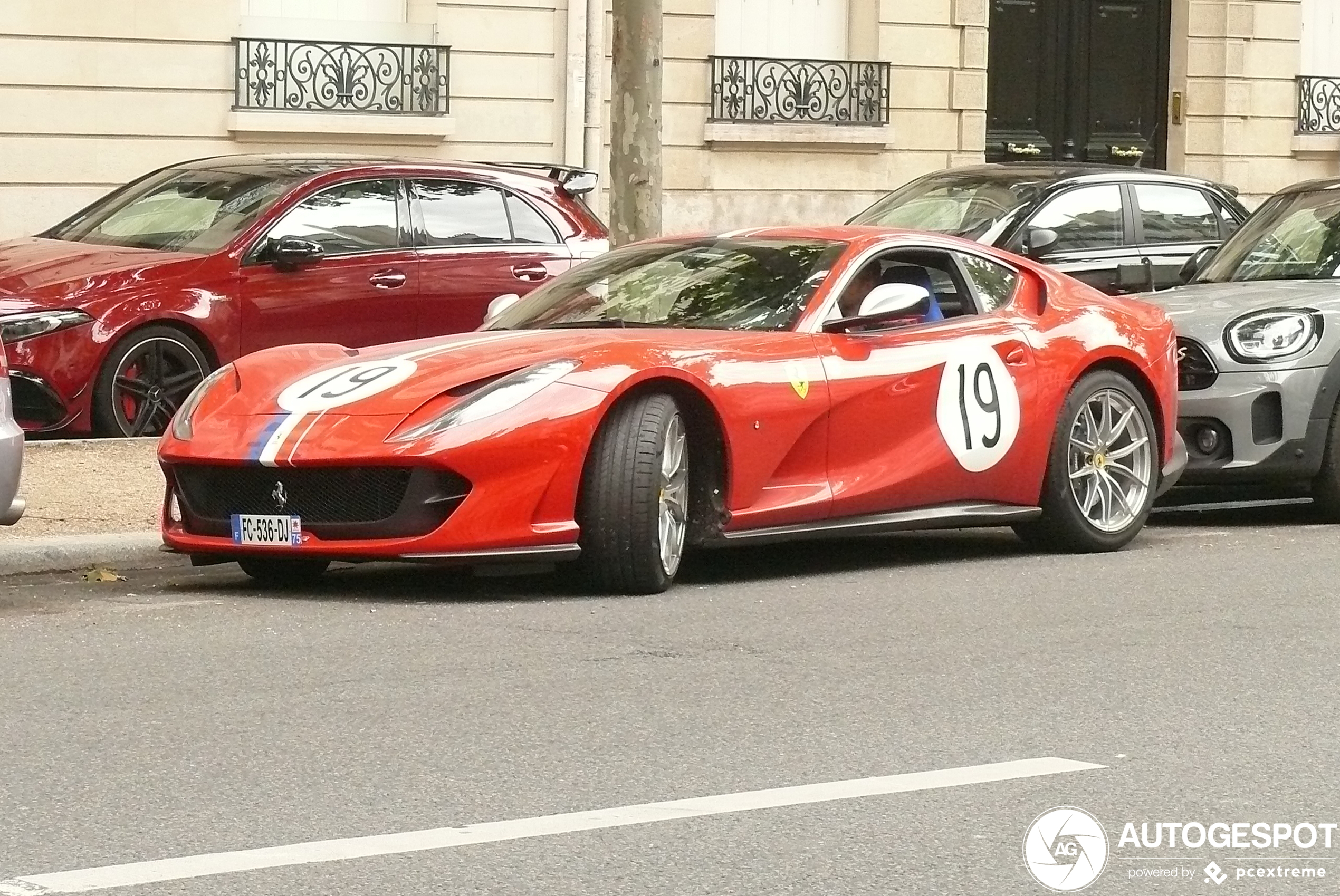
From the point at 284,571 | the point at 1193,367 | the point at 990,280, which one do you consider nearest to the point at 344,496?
the point at 284,571

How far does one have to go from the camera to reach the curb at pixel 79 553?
886cm

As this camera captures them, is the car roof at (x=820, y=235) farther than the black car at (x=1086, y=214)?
No

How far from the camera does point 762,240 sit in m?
9.18

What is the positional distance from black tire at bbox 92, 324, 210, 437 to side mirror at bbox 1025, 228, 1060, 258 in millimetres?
4996

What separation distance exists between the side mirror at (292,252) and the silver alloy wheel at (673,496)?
492cm

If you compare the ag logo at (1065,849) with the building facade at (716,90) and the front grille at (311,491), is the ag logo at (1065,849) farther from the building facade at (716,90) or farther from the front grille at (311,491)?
the building facade at (716,90)

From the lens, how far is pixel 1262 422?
1028 cm

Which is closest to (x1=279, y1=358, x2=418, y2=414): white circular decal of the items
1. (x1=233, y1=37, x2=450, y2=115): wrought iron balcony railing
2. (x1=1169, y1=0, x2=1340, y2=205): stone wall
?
(x1=233, y1=37, x2=450, y2=115): wrought iron balcony railing

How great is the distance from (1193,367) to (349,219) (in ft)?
15.8

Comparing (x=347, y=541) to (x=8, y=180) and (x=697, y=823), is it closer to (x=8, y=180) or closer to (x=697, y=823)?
(x=697, y=823)

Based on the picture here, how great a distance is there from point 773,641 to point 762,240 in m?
2.40

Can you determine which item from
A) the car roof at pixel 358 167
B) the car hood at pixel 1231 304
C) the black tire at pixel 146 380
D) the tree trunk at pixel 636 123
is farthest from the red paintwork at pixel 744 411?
the car roof at pixel 358 167

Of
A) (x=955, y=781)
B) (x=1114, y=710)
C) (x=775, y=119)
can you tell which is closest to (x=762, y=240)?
(x=1114, y=710)

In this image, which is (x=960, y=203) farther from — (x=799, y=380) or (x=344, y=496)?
(x=344, y=496)
